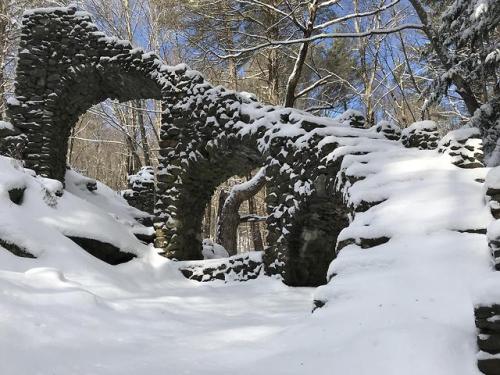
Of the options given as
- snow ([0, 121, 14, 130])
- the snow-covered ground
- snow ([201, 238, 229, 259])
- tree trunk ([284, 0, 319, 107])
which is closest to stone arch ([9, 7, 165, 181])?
snow ([0, 121, 14, 130])

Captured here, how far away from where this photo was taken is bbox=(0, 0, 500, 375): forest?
10.8 ft

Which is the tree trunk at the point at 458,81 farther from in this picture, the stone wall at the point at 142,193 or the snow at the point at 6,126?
the snow at the point at 6,126

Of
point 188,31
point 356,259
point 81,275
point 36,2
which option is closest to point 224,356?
point 356,259

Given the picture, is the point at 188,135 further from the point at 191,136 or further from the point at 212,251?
the point at 212,251

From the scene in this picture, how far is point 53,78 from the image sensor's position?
37.0ft

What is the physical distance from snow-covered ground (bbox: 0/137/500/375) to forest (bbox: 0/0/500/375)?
0.02 meters

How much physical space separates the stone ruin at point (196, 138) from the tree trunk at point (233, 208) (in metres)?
2.26

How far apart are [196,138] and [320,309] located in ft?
20.8

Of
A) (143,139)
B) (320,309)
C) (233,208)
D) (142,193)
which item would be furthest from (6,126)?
(320,309)

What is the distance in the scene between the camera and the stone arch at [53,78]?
11.0 meters

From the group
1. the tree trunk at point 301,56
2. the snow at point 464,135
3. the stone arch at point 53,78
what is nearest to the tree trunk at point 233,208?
the tree trunk at point 301,56

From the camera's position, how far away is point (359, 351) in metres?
2.99

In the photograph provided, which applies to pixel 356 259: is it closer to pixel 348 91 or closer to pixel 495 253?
pixel 495 253

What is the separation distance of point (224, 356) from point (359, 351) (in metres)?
1.06
